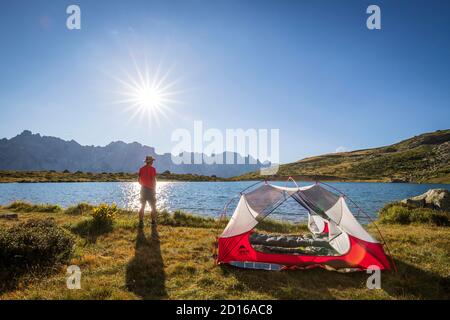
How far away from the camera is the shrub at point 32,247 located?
8320mm

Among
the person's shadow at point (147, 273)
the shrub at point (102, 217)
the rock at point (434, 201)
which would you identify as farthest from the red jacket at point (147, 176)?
the rock at point (434, 201)

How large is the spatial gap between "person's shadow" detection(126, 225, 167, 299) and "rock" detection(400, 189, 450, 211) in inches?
863

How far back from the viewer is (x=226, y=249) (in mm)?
9773

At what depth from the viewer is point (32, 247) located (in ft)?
28.8

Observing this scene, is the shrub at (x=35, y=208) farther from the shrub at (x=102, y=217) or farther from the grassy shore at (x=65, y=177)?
the grassy shore at (x=65, y=177)

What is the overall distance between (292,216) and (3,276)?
2306 centimetres

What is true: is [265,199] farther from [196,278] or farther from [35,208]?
[35,208]

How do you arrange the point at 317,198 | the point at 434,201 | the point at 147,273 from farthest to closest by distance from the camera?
the point at 434,201
the point at 317,198
the point at 147,273

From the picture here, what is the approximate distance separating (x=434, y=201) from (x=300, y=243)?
17.1 metres

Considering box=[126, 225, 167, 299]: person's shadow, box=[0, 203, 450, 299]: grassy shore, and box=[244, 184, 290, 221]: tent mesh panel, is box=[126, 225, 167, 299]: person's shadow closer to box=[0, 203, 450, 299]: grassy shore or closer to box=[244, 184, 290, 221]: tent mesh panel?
box=[0, 203, 450, 299]: grassy shore

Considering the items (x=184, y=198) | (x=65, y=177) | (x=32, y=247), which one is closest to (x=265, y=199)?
(x=32, y=247)

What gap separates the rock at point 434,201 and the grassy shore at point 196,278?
11306 mm
